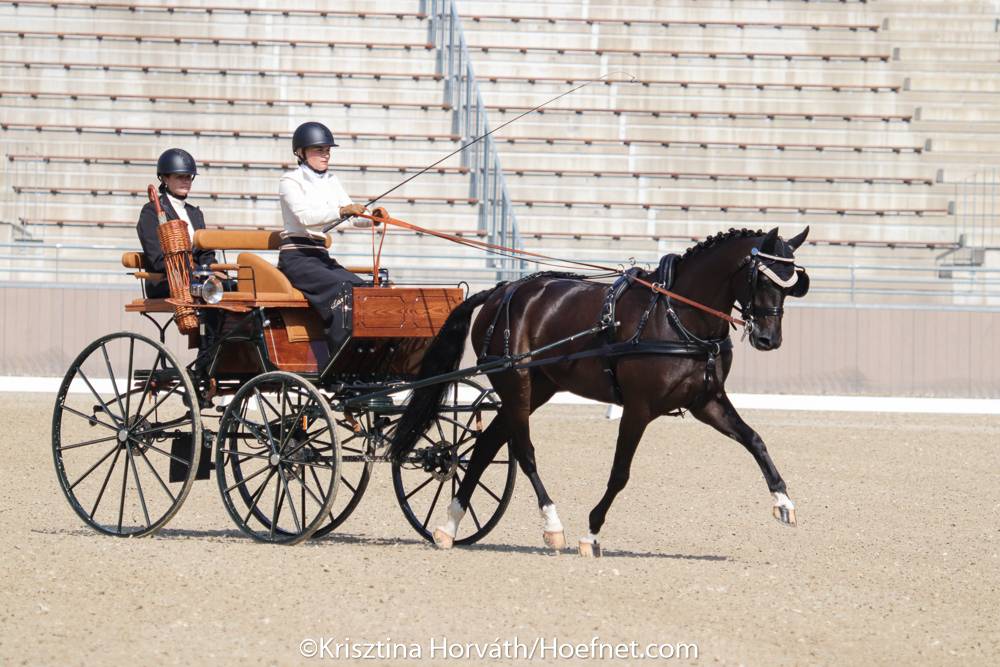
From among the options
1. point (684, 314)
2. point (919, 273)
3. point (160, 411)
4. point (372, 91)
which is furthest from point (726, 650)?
point (372, 91)

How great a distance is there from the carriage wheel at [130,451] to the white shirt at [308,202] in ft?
2.89

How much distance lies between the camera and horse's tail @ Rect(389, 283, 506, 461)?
282 inches

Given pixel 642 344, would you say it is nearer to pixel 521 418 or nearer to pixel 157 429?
pixel 521 418

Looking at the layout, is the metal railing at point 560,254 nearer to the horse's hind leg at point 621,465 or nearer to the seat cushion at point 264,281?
the seat cushion at point 264,281

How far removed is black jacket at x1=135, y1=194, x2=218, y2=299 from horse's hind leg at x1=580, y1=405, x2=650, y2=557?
239 centimetres

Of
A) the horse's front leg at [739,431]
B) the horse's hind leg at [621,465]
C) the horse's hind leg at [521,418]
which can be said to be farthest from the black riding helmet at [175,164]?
the horse's front leg at [739,431]

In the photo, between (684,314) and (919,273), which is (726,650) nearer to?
(684,314)

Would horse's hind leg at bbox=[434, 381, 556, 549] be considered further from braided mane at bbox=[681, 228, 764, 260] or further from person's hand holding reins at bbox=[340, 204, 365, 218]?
person's hand holding reins at bbox=[340, 204, 365, 218]

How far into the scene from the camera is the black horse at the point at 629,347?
21.5ft

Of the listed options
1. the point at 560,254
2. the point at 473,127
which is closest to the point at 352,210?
the point at 560,254

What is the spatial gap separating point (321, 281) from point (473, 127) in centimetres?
1267

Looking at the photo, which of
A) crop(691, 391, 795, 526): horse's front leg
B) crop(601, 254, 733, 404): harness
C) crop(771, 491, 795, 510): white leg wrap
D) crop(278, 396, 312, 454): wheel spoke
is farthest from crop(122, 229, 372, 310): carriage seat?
crop(771, 491, 795, 510): white leg wrap

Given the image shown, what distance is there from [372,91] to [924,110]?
7640 millimetres

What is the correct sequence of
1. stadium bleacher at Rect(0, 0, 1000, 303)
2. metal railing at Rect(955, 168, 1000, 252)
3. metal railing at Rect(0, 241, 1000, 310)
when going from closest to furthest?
metal railing at Rect(0, 241, 1000, 310), metal railing at Rect(955, 168, 1000, 252), stadium bleacher at Rect(0, 0, 1000, 303)
